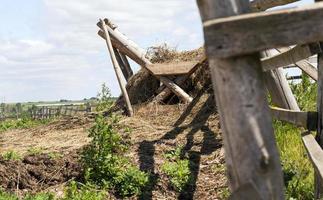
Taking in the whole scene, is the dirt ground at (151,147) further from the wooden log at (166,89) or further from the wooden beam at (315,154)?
the wooden beam at (315,154)

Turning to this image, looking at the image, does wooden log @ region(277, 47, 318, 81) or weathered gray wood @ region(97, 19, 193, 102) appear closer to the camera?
wooden log @ region(277, 47, 318, 81)

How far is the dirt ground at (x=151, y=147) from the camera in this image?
636 cm

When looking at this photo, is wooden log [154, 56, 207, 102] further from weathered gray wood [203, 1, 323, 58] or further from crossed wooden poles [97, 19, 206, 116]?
weathered gray wood [203, 1, 323, 58]

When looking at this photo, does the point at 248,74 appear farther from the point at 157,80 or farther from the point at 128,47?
the point at 128,47

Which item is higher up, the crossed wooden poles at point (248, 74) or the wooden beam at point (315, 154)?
the crossed wooden poles at point (248, 74)

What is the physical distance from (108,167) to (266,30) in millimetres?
4742

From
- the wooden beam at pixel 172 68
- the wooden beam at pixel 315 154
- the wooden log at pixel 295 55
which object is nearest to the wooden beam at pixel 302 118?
the wooden beam at pixel 315 154

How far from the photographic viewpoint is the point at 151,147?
7727 millimetres

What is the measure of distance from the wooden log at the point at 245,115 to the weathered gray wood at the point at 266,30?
0.12ft

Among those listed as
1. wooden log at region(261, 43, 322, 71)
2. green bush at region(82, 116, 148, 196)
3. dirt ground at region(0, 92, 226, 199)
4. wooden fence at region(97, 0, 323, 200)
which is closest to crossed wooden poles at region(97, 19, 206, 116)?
dirt ground at region(0, 92, 226, 199)

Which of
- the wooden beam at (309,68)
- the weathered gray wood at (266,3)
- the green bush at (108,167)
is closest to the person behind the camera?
the weathered gray wood at (266,3)

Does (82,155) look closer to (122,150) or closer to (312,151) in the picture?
(122,150)

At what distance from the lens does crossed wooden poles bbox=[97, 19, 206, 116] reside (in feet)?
33.7

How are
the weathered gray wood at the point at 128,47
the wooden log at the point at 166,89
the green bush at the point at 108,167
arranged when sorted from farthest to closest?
the weathered gray wood at the point at 128,47, the wooden log at the point at 166,89, the green bush at the point at 108,167
